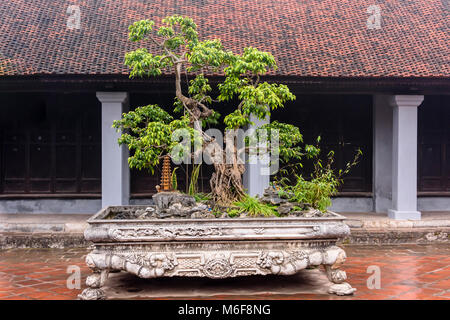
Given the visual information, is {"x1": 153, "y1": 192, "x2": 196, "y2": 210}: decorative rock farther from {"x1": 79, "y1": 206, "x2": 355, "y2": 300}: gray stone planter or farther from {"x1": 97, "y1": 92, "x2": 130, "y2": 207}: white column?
{"x1": 97, "y1": 92, "x2": 130, "y2": 207}: white column

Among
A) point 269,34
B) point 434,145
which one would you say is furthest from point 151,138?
point 434,145

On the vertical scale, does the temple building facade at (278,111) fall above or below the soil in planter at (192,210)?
above

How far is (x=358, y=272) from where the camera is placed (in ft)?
23.1

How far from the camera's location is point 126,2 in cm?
1259

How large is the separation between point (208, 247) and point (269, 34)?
699 cm

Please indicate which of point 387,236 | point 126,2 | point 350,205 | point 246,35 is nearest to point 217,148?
point 387,236

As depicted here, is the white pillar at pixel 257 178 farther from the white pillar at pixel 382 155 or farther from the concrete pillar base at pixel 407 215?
the white pillar at pixel 382 155

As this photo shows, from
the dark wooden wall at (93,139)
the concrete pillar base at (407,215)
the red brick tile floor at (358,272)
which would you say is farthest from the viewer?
the dark wooden wall at (93,139)

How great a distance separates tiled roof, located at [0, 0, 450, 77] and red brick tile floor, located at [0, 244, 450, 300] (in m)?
3.39

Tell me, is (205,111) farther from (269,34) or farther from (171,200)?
(269,34)

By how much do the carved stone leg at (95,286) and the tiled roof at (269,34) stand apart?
4876 mm

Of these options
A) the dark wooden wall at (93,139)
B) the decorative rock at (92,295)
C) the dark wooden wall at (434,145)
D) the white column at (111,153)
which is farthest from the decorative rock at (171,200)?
the dark wooden wall at (434,145)

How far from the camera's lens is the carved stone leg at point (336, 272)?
224 inches

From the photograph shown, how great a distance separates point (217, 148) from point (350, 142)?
5943mm
